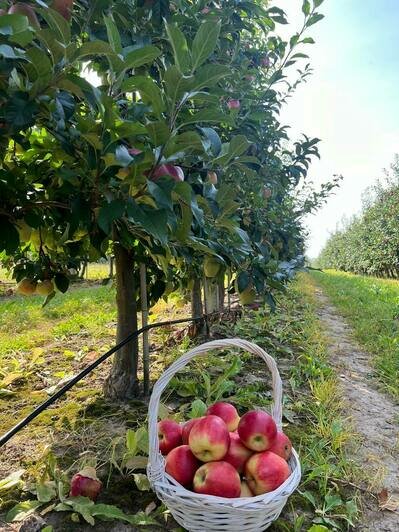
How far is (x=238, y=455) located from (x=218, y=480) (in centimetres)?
14

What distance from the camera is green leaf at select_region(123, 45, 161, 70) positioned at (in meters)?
0.72

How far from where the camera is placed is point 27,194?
1.30 metres

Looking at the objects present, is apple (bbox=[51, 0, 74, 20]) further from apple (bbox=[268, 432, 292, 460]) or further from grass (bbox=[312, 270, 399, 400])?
grass (bbox=[312, 270, 399, 400])

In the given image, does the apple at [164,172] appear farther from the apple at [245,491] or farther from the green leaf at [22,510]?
the green leaf at [22,510]

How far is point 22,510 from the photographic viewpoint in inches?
50.3

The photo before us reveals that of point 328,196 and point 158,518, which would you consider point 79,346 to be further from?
point 328,196

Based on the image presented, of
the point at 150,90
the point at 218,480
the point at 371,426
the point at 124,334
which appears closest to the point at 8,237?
the point at 150,90

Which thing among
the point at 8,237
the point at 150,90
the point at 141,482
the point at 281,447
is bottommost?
the point at 141,482

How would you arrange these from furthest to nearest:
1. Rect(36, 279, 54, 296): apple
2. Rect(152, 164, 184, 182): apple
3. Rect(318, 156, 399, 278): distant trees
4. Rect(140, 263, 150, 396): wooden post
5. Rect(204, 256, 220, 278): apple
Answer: Rect(318, 156, 399, 278): distant trees < Rect(140, 263, 150, 396): wooden post < Rect(36, 279, 54, 296): apple < Rect(204, 256, 220, 278): apple < Rect(152, 164, 184, 182): apple

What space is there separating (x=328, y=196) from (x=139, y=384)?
598 cm

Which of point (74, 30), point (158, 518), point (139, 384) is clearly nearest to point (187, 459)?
point (158, 518)

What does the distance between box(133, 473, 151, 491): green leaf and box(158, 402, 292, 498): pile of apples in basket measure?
28cm

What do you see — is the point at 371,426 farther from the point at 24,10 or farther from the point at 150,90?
the point at 24,10

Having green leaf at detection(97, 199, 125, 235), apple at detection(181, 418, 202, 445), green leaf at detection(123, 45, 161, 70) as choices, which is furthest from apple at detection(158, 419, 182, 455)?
green leaf at detection(123, 45, 161, 70)
